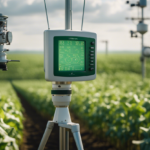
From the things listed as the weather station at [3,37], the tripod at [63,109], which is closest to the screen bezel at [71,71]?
the tripod at [63,109]

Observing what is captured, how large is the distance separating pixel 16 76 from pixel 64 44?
33.3 metres

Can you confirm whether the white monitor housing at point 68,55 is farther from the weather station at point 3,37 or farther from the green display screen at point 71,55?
the weather station at point 3,37

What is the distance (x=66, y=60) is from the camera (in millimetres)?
3010

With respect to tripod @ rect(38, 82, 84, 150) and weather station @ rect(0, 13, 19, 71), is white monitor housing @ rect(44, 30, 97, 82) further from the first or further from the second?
weather station @ rect(0, 13, 19, 71)

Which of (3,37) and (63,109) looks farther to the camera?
(63,109)

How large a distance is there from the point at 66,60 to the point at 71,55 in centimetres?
7

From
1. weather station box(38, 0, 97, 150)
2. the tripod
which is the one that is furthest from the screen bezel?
the tripod

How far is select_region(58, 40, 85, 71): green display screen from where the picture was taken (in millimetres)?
2992

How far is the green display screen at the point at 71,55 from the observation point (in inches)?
118

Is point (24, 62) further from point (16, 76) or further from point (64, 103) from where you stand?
point (64, 103)

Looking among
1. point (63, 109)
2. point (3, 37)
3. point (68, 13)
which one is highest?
point (68, 13)

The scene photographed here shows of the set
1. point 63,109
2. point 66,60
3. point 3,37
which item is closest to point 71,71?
point 66,60

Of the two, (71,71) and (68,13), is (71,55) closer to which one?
(71,71)

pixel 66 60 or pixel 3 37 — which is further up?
pixel 3 37
